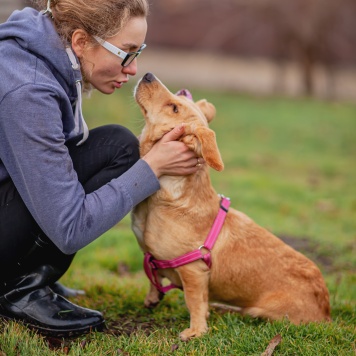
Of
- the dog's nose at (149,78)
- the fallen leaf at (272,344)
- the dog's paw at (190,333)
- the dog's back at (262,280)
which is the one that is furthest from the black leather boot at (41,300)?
the dog's nose at (149,78)

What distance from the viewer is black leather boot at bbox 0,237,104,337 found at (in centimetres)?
322

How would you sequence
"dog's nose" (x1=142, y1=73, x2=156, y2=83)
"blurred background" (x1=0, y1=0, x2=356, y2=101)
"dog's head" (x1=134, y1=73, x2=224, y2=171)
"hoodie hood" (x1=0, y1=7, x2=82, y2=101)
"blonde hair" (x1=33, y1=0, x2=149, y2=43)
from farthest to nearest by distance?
"blurred background" (x1=0, y1=0, x2=356, y2=101) < "dog's nose" (x1=142, y1=73, x2=156, y2=83) < "dog's head" (x1=134, y1=73, x2=224, y2=171) < "blonde hair" (x1=33, y1=0, x2=149, y2=43) < "hoodie hood" (x1=0, y1=7, x2=82, y2=101)

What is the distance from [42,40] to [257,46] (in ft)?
59.8

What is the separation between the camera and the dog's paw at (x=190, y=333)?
3295 mm

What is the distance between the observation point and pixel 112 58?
3.22 metres

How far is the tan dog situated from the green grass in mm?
171

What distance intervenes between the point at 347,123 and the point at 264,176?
577 cm

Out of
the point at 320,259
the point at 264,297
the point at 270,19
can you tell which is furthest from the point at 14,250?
the point at 270,19

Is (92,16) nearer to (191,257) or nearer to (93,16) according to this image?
(93,16)

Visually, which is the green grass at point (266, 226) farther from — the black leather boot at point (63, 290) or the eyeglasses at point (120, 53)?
the eyeglasses at point (120, 53)

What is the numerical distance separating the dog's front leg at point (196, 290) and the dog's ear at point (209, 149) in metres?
0.65

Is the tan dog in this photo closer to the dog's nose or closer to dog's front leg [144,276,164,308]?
the dog's nose

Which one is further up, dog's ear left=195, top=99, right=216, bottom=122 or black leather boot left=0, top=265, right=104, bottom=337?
dog's ear left=195, top=99, right=216, bottom=122

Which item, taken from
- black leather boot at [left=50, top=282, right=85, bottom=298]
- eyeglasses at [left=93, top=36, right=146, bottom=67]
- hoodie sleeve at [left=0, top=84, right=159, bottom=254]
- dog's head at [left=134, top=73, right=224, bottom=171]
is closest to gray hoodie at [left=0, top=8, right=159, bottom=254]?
hoodie sleeve at [left=0, top=84, right=159, bottom=254]
